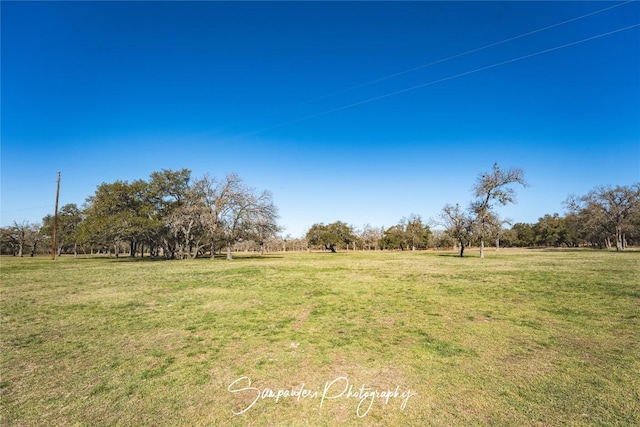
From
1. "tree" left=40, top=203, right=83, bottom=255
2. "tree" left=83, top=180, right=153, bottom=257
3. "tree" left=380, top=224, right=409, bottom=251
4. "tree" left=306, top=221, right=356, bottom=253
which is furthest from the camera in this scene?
"tree" left=380, top=224, right=409, bottom=251

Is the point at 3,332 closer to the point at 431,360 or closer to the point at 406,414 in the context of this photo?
the point at 406,414

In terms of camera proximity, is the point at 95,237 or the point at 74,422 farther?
the point at 95,237

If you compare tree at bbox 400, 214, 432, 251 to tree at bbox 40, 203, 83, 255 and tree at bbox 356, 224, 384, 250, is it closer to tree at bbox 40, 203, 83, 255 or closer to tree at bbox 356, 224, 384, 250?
tree at bbox 356, 224, 384, 250

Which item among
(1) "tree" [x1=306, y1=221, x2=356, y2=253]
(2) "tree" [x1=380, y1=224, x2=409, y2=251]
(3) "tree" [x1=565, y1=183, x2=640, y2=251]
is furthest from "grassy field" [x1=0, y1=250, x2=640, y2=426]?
(2) "tree" [x1=380, y1=224, x2=409, y2=251]

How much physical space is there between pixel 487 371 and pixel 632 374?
2251mm

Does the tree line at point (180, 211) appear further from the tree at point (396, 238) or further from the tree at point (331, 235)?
the tree at point (396, 238)

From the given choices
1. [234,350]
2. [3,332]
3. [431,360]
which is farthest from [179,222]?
[431,360]

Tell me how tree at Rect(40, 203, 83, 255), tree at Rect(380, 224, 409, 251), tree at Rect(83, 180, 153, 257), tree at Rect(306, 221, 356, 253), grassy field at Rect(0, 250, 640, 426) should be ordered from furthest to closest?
tree at Rect(380, 224, 409, 251) < tree at Rect(306, 221, 356, 253) < tree at Rect(40, 203, 83, 255) < tree at Rect(83, 180, 153, 257) < grassy field at Rect(0, 250, 640, 426)

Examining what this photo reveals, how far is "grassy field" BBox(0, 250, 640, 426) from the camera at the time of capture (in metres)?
4.09

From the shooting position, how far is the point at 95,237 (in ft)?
119

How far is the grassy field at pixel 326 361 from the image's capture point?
161 inches

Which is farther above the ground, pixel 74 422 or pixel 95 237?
pixel 95 237

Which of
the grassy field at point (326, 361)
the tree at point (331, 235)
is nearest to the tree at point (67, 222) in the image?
the tree at point (331, 235)

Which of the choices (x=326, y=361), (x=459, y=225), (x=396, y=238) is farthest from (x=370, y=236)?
(x=326, y=361)
